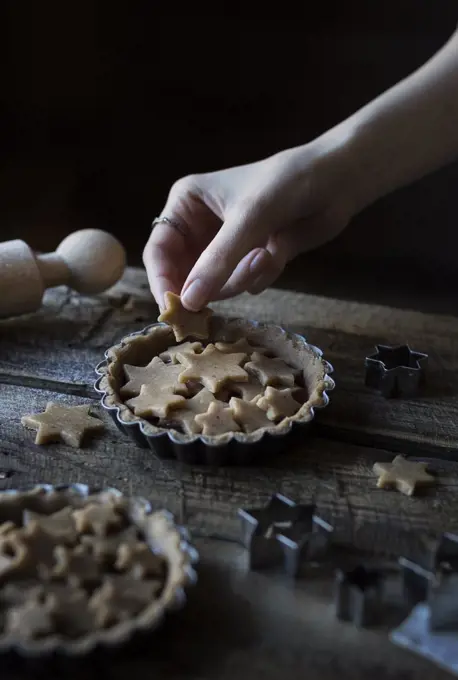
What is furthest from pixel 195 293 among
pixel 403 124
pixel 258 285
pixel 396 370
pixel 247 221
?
Result: pixel 403 124

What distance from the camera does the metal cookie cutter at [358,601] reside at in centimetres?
93

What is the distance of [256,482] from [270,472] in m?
0.03

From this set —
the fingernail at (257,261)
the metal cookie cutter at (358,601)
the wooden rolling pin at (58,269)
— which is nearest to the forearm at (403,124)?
the fingernail at (257,261)

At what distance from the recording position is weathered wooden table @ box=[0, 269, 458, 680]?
90cm

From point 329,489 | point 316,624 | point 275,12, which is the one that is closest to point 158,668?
point 316,624

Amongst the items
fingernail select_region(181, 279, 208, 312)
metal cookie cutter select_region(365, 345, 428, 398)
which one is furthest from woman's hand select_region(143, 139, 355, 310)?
metal cookie cutter select_region(365, 345, 428, 398)

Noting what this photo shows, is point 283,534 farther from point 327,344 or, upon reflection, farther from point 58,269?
point 58,269

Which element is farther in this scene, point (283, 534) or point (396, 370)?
point (396, 370)

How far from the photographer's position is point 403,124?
1.53 metres

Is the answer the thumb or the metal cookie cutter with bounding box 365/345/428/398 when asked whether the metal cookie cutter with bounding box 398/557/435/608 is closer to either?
the metal cookie cutter with bounding box 365/345/428/398

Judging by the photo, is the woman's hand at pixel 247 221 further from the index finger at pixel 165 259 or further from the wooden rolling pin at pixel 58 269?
the wooden rolling pin at pixel 58 269

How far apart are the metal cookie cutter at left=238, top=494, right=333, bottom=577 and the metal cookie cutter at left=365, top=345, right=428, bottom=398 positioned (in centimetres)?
39

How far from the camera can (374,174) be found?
1563 millimetres

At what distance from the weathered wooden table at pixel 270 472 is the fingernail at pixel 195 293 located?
0.25 m
